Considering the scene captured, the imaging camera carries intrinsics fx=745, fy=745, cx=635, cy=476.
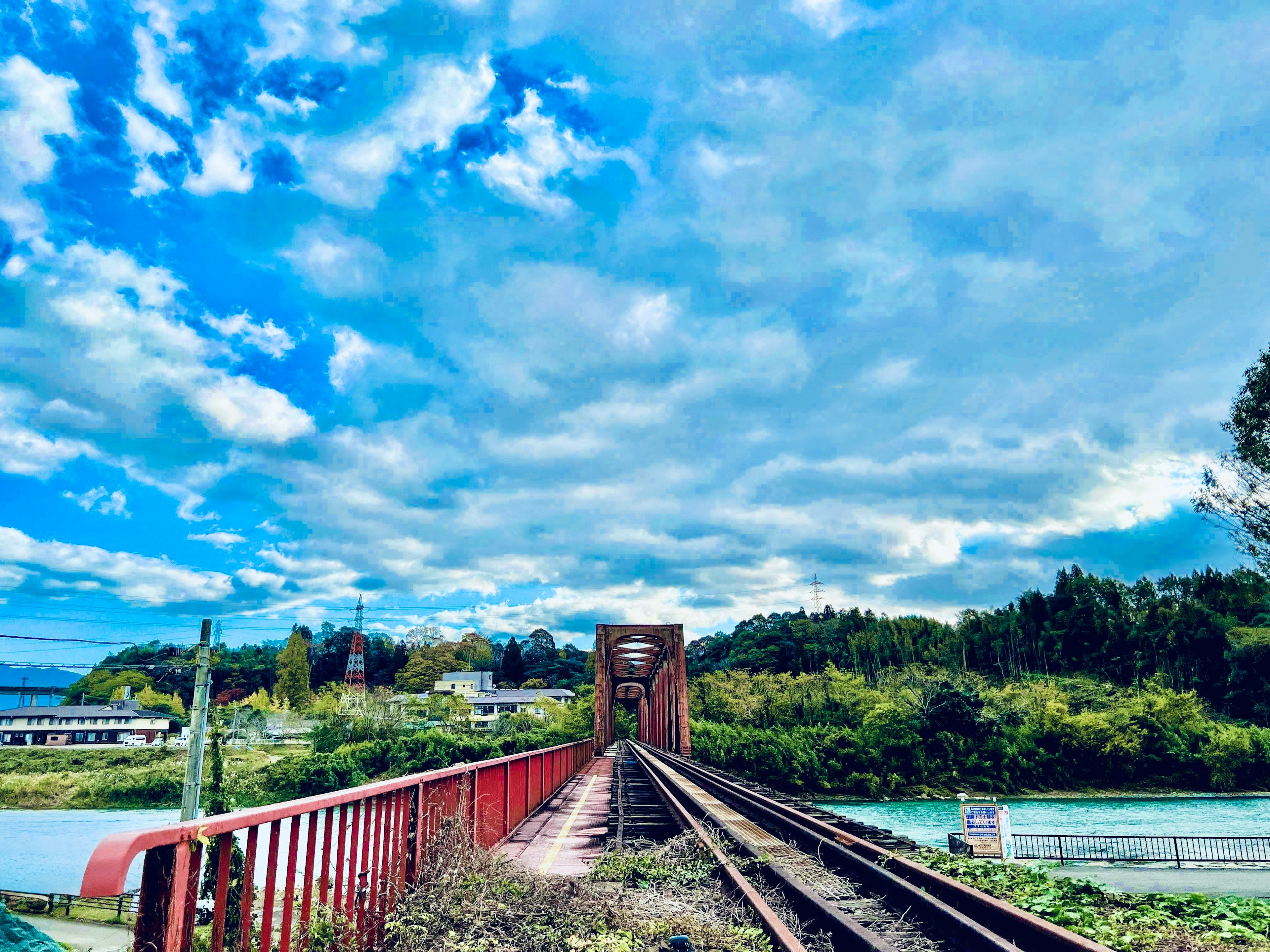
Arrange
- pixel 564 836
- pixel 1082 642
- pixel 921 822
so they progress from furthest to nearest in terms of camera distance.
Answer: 1. pixel 1082 642
2. pixel 921 822
3. pixel 564 836

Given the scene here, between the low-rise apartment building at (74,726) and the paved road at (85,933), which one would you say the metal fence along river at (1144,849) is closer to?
the paved road at (85,933)

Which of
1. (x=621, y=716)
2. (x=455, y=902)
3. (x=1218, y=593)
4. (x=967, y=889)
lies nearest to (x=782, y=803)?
(x=967, y=889)

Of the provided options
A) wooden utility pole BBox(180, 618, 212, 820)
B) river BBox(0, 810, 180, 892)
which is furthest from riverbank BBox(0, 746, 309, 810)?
wooden utility pole BBox(180, 618, 212, 820)

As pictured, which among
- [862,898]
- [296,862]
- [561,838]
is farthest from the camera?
[561,838]

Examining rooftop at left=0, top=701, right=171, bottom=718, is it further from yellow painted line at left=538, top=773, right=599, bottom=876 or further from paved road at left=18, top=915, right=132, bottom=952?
yellow painted line at left=538, top=773, right=599, bottom=876

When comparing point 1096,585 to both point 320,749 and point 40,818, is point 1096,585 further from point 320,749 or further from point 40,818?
point 40,818

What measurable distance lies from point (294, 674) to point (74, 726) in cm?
2812

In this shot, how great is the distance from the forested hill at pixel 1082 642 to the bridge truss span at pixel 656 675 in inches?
786

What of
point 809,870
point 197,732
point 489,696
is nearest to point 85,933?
point 197,732

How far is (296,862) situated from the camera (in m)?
2.76

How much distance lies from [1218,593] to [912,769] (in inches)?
1792

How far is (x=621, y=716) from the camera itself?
99.2 meters

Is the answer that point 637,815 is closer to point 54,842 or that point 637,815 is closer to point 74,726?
point 54,842

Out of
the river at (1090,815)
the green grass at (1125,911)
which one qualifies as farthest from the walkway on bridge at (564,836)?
the river at (1090,815)
